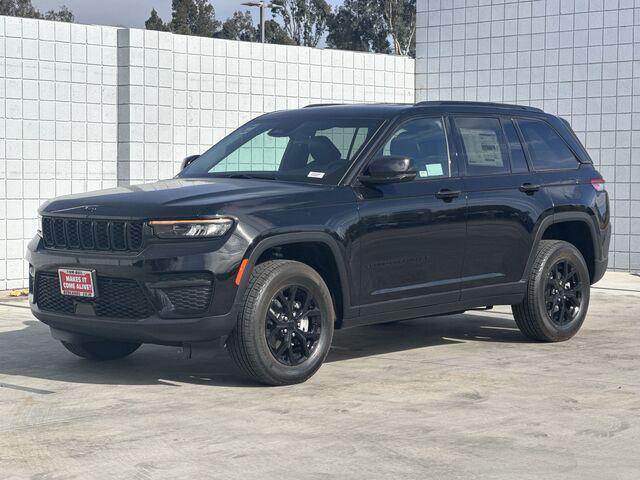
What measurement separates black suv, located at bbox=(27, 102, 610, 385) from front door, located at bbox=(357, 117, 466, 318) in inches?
0.4

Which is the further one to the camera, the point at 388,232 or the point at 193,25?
the point at 193,25

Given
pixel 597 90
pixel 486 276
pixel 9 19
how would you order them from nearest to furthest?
pixel 486 276, pixel 9 19, pixel 597 90

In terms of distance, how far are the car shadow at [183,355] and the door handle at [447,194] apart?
130 cm

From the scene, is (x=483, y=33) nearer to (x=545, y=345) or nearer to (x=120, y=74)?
(x=120, y=74)

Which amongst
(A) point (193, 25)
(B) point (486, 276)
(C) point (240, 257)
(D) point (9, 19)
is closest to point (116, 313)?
(C) point (240, 257)

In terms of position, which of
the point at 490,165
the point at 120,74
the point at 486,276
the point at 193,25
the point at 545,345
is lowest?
the point at 545,345

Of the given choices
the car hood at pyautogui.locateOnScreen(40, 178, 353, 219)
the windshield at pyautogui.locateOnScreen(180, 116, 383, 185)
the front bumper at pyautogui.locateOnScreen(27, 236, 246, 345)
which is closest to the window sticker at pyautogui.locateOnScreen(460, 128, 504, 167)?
the windshield at pyautogui.locateOnScreen(180, 116, 383, 185)

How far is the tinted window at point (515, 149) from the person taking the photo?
9.19 m

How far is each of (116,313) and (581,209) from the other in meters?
4.09

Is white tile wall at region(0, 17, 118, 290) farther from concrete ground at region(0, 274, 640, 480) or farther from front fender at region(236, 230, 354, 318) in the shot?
front fender at region(236, 230, 354, 318)

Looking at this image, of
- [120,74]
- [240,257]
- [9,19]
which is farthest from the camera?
[120,74]

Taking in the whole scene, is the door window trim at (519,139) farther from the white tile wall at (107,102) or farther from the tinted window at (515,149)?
the white tile wall at (107,102)

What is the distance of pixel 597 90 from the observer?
15539mm

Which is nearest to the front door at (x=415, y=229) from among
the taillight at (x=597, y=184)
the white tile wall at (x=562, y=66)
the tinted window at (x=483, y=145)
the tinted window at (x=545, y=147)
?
the tinted window at (x=483, y=145)
